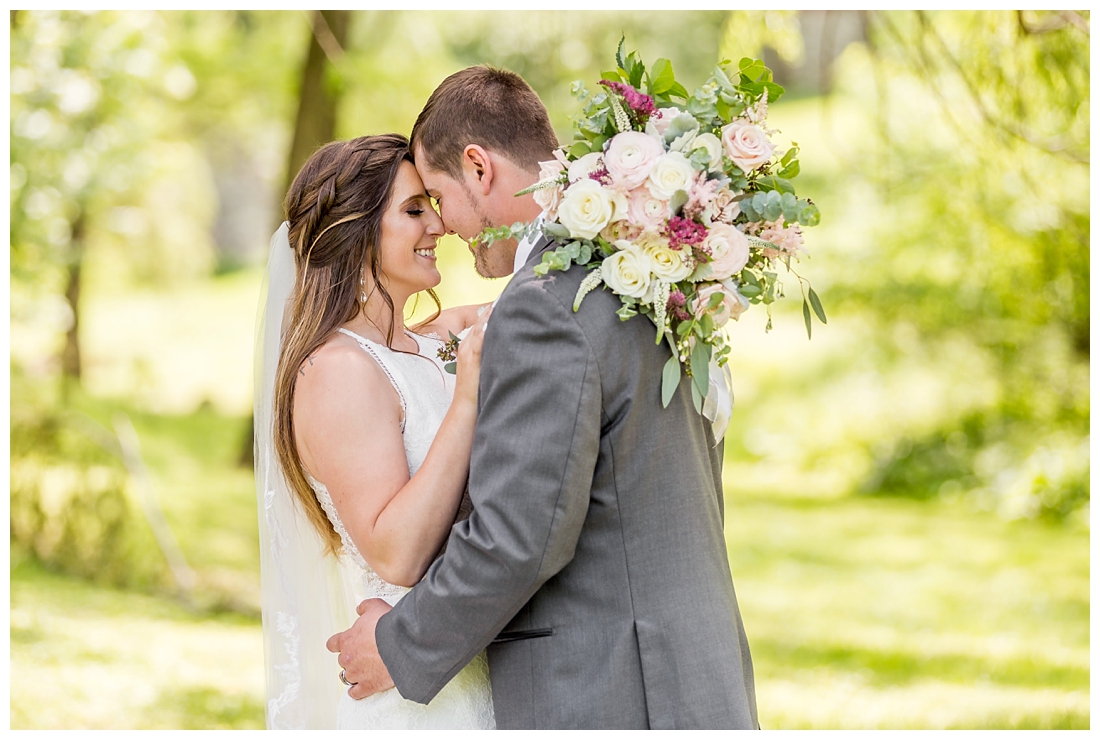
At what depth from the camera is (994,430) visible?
36.8ft

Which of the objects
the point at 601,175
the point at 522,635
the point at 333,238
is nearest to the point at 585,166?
the point at 601,175

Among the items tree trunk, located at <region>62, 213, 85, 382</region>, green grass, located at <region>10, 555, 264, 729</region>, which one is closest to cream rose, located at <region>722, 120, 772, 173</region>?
green grass, located at <region>10, 555, 264, 729</region>

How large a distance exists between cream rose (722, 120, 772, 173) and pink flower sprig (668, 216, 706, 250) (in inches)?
6.8

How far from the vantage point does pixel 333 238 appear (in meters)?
2.48

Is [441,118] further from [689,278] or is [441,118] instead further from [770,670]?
[770,670]

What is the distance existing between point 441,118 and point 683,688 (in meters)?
1.41

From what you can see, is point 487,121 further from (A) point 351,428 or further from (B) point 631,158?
(A) point 351,428

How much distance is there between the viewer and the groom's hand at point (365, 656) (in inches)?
86.7

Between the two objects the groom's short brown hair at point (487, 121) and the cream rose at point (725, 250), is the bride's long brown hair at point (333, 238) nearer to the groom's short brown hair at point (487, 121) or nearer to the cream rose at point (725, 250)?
the groom's short brown hair at point (487, 121)
